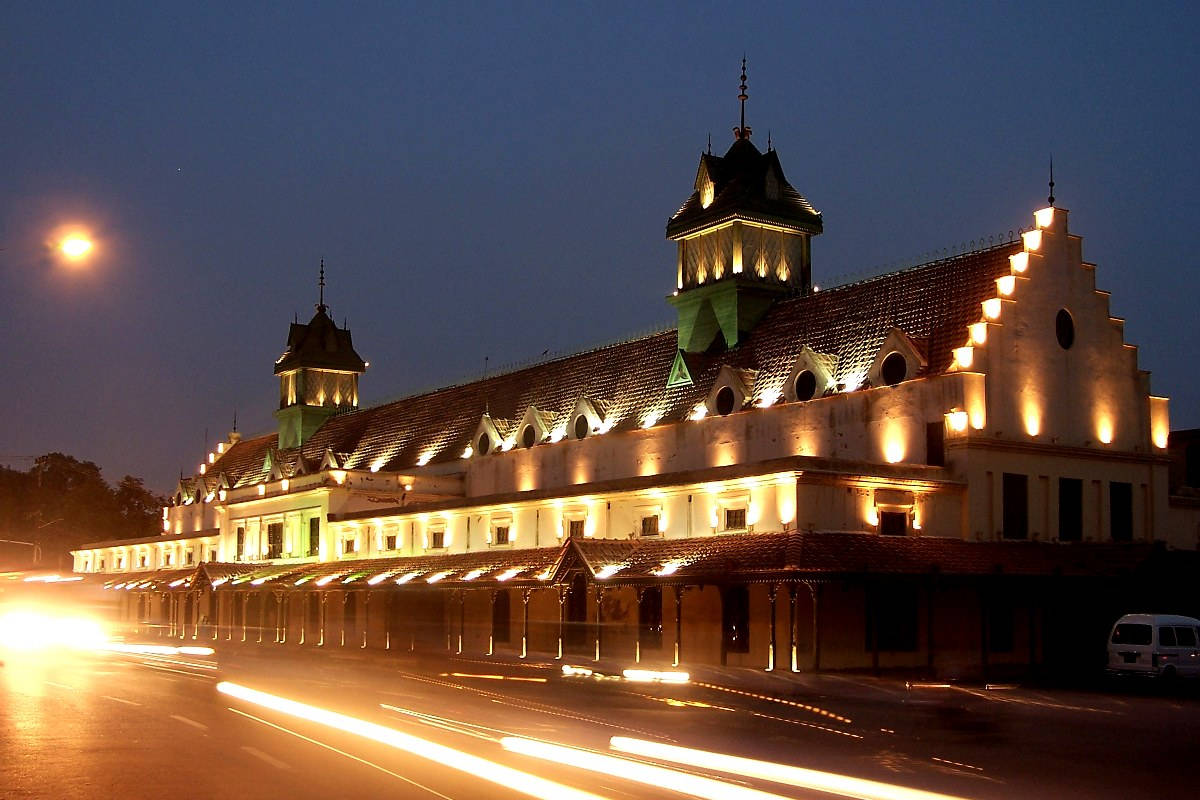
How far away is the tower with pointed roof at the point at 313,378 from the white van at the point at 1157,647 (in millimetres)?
62581

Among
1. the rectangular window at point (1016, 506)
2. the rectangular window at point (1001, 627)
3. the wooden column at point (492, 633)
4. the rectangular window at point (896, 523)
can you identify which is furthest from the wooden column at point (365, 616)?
the rectangular window at point (1016, 506)

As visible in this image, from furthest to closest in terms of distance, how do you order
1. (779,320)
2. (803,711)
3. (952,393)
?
1. (779,320)
2. (952,393)
3. (803,711)

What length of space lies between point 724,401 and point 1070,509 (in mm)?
13095

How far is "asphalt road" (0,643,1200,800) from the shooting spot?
17.2 metres

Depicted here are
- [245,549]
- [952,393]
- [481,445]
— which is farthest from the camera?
[245,549]

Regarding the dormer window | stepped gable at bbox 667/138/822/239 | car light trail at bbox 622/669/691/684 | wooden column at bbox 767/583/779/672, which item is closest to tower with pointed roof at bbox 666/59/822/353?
stepped gable at bbox 667/138/822/239

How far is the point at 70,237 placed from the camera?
21250 mm

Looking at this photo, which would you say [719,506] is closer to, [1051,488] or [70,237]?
[1051,488]

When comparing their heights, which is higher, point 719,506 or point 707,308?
point 707,308

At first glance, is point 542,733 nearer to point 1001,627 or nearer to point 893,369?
point 1001,627

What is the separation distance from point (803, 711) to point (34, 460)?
137227 millimetres

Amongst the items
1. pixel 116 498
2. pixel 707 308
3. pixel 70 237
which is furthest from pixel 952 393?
pixel 116 498

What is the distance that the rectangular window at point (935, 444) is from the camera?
149 ft

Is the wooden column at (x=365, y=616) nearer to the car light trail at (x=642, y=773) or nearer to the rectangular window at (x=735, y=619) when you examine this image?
the rectangular window at (x=735, y=619)
